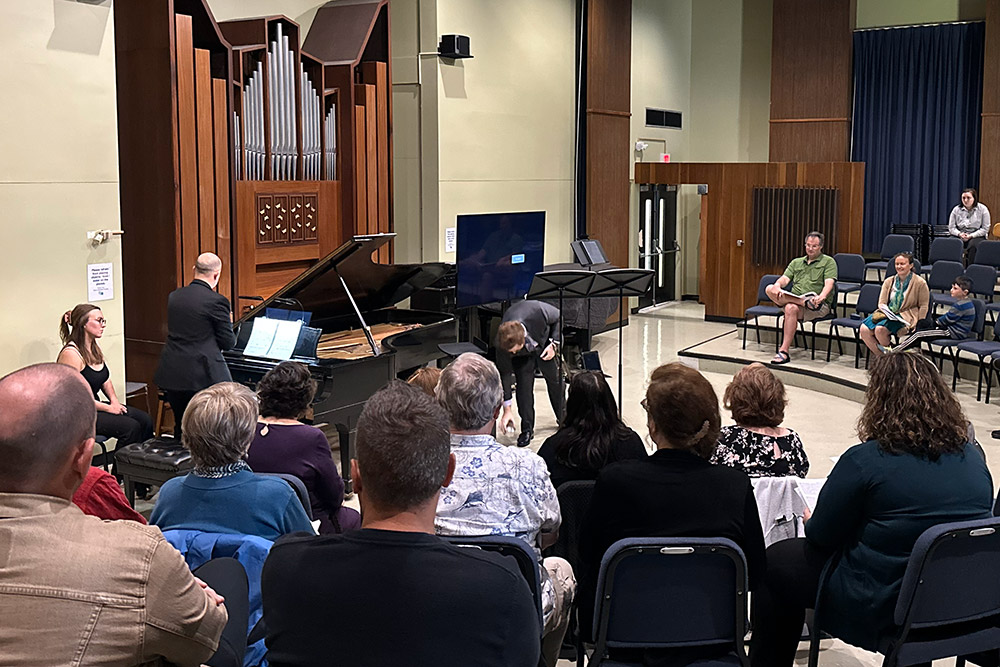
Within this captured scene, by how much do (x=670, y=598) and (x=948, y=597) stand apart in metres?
0.80

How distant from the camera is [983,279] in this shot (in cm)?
948

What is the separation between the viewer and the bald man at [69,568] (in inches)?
67.1

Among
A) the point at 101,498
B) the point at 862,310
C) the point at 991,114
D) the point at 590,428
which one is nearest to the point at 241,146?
the point at 590,428

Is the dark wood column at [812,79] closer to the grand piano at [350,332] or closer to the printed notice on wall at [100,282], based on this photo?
the grand piano at [350,332]

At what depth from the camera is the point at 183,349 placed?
19.2 feet

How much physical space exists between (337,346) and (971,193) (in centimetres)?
791

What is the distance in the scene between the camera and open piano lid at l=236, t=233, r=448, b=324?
240 inches

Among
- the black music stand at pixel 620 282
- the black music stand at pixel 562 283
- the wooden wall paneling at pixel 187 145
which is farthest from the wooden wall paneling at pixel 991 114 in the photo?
the wooden wall paneling at pixel 187 145

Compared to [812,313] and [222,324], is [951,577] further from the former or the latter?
[812,313]

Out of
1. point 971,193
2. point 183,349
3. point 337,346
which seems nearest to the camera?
point 183,349

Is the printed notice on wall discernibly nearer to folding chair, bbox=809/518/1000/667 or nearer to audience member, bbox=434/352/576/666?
audience member, bbox=434/352/576/666

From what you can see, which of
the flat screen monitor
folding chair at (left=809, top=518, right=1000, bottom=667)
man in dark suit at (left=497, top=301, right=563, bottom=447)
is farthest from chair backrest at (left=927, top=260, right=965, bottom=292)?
folding chair at (left=809, top=518, right=1000, bottom=667)

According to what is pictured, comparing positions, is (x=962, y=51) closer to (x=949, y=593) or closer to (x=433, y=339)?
(x=433, y=339)

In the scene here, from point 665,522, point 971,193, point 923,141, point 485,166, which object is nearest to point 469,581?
point 665,522
